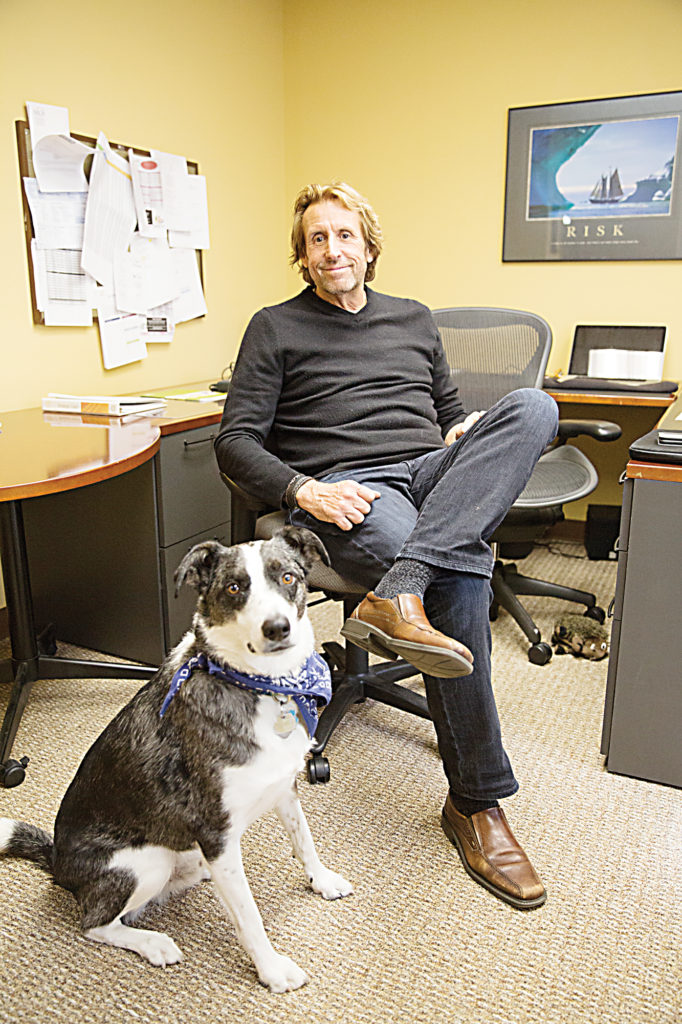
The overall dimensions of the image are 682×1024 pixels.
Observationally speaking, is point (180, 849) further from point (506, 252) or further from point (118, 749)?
point (506, 252)

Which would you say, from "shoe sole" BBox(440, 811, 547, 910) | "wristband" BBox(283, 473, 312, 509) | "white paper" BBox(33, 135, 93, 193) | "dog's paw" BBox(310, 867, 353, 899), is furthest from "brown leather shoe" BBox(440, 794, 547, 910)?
"white paper" BBox(33, 135, 93, 193)

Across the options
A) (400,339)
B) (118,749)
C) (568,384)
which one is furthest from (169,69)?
(118,749)

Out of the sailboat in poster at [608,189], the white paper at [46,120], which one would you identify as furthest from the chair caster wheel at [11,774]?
the sailboat in poster at [608,189]

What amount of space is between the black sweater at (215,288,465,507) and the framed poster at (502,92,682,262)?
5.58 feet

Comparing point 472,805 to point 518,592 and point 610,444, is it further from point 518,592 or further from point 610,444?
point 610,444

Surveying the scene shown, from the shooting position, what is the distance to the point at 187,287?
122 inches

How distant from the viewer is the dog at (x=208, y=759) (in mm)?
1218

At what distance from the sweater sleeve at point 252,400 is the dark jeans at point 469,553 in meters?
0.32

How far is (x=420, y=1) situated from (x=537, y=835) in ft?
10.8

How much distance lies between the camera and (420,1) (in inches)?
132

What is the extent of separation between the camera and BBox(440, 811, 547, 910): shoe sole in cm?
144

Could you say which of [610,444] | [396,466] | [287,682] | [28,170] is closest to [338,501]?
[396,466]

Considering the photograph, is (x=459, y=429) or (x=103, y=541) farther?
(x=103, y=541)

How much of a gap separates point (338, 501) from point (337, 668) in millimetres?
717
